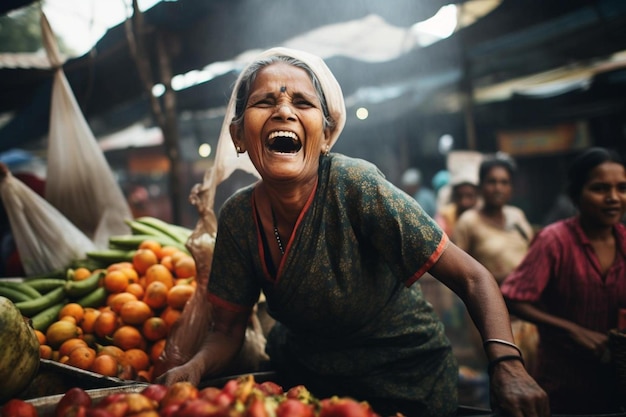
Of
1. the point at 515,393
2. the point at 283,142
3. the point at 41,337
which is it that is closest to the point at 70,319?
the point at 41,337

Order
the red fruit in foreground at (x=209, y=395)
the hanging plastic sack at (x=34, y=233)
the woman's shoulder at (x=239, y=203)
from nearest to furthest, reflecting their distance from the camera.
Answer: the red fruit in foreground at (x=209, y=395) → the woman's shoulder at (x=239, y=203) → the hanging plastic sack at (x=34, y=233)

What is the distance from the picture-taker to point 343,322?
192 cm

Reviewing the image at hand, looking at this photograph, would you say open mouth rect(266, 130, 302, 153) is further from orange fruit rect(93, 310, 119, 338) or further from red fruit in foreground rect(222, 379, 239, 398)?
orange fruit rect(93, 310, 119, 338)

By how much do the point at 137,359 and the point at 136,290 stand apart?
19.7 inches

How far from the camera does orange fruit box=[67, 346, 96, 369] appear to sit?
7.13 feet

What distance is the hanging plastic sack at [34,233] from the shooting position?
10.8ft

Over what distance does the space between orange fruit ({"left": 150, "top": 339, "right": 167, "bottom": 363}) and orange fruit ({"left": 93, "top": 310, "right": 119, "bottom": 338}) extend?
0.81 feet

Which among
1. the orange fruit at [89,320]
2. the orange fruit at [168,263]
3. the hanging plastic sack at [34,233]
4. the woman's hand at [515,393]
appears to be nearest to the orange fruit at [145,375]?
the orange fruit at [89,320]

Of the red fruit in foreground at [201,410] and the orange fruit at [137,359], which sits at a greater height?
the red fruit in foreground at [201,410]

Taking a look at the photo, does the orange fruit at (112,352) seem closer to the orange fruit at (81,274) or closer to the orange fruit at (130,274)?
the orange fruit at (130,274)

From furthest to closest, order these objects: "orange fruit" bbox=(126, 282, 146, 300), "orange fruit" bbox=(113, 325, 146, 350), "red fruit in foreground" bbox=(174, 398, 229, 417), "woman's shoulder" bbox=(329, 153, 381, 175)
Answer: "orange fruit" bbox=(126, 282, 146, 300) → "orange fruit" bbox=(113, 325, 146, 350) → "woman's shoulder" bbox=(329, 153, 381, 175) → "red fruit in foreground" bbox=(174, 398, 229, 417)

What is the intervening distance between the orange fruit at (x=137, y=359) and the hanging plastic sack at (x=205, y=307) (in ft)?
0.31

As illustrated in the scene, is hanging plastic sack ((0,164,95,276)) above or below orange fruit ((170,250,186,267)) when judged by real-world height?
above

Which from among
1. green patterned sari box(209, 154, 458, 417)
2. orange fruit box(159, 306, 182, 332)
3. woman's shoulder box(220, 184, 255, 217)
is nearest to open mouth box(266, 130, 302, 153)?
green patterned sari box(209, 154, 458, 417)
